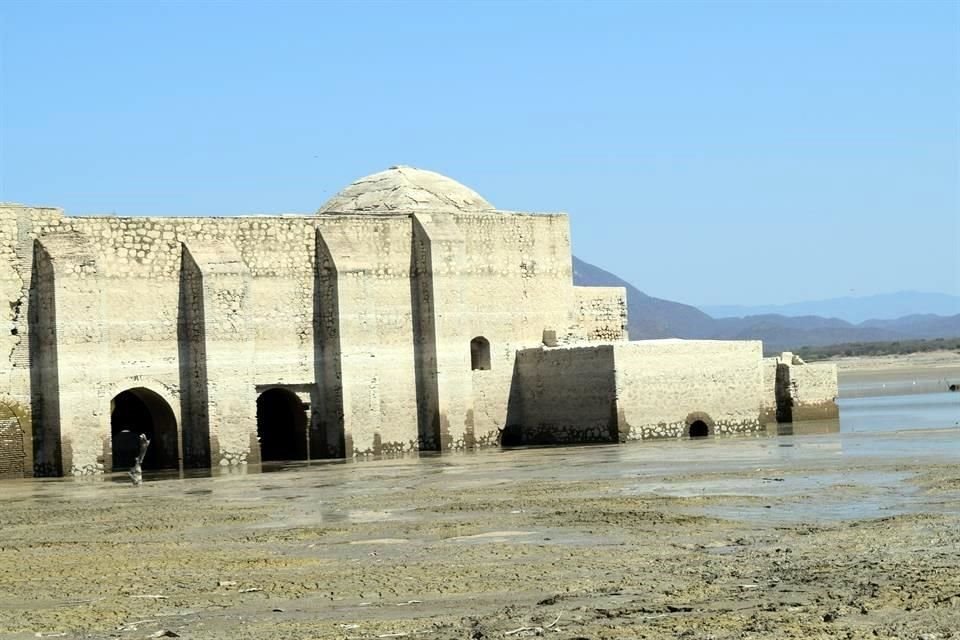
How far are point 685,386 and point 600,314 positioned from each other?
13.8ft

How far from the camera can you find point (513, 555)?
12.2 meters

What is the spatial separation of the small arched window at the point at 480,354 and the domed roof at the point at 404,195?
2.76 meters

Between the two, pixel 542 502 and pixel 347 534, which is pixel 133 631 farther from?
pixel 542 502

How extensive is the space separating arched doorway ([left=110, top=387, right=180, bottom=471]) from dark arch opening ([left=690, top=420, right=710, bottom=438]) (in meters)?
9.24

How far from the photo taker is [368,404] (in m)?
27.1

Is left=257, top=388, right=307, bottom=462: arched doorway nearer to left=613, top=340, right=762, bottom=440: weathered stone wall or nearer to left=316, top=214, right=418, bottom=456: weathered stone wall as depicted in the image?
left=316, top=214, right=418, bottom=456: weathered stone wall

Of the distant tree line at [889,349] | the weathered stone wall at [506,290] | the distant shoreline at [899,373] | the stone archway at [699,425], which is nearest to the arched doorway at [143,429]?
the weathered stone wall at [506,290]

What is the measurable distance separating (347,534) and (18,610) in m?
4.15

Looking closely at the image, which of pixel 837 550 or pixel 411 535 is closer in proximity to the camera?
pixel 837 550

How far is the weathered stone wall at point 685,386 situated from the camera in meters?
26.9

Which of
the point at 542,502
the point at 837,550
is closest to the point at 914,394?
the point at 542,502

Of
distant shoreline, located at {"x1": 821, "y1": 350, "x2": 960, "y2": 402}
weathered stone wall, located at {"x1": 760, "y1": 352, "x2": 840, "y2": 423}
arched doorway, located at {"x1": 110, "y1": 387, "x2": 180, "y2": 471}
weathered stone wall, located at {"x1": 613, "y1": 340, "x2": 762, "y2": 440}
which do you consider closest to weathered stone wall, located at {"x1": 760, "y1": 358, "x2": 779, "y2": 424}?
weathered stone wall, located at {"x1": 760, "y1": 352, "x2": 840, "y2": 423}

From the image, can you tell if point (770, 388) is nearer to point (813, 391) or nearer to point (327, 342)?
point (813, 391)

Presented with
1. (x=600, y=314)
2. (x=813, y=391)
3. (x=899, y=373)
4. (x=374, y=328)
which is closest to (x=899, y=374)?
(x=899, y=373)
